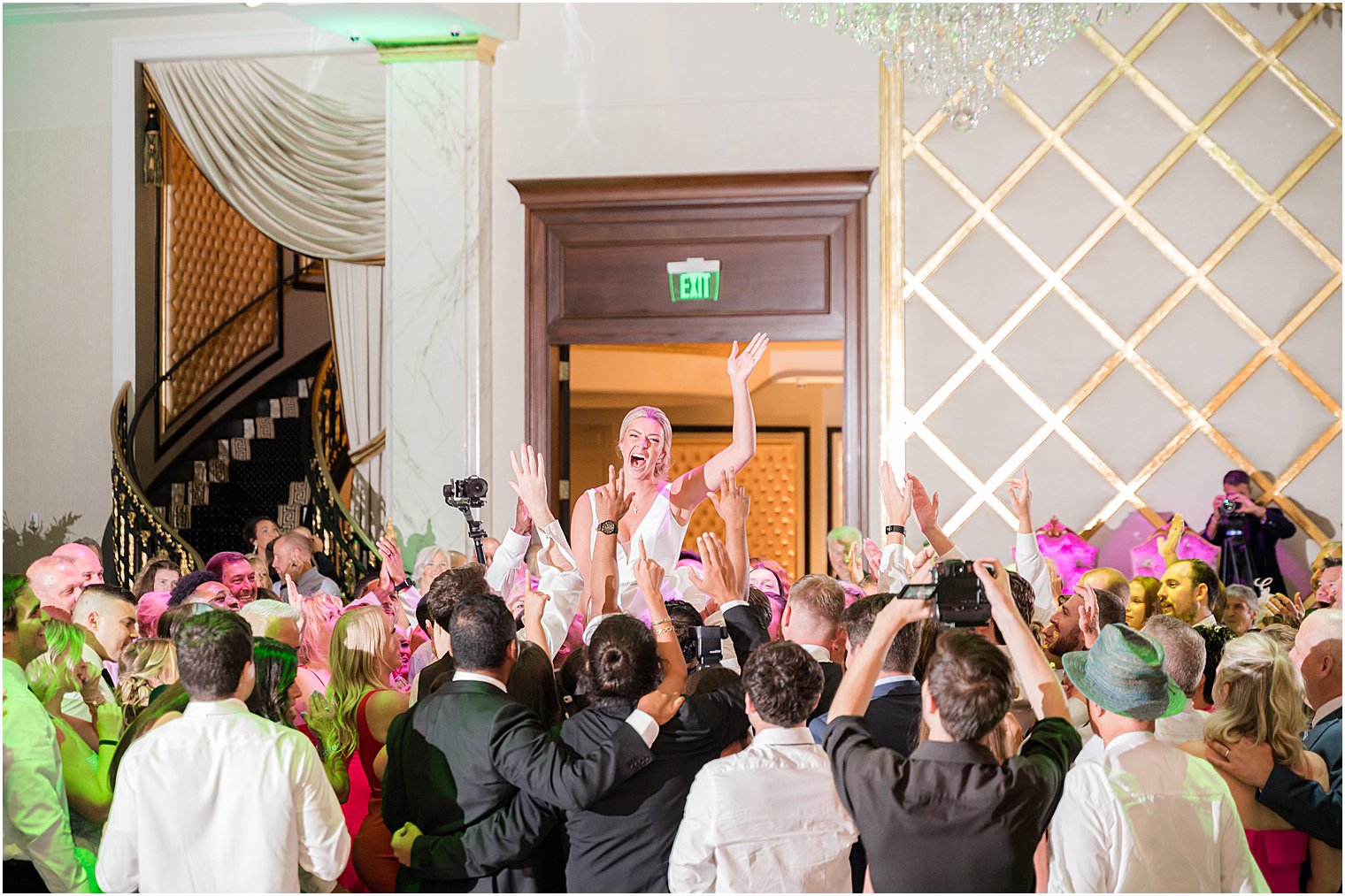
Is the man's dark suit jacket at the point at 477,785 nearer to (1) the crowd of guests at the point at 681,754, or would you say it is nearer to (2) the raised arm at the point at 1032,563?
(1) the crowd of guests at the point at 681,754

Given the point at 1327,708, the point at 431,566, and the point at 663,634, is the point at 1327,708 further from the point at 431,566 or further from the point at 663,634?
the point at 431,566

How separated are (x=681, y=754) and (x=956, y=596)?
56 cm

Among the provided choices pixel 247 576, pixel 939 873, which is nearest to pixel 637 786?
pixel 939 873

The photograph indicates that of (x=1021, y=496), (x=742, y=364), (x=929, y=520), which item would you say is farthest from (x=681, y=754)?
(x=742, y=364)

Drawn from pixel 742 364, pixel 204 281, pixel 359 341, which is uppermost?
pixel 204 281

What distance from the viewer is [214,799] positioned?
6.94 feet

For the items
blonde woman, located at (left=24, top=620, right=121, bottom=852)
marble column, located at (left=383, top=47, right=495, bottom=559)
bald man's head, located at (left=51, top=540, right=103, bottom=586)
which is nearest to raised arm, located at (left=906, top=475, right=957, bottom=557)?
blonde woman, located at (left=24, top=620, right=121, bottom=852)

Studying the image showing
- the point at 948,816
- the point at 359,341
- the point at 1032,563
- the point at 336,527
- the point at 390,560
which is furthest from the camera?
the point at 359,341

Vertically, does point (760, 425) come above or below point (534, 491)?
above

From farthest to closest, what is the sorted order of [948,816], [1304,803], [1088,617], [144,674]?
[1088,617] → [144,674] → [1304,803] → [948,816]

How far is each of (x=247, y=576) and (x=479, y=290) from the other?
279 cm

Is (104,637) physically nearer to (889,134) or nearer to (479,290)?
(479,290)

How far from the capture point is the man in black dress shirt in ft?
6.09

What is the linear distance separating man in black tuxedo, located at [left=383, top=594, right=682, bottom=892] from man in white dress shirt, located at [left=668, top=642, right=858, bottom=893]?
0.19 meters
